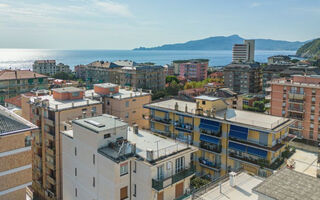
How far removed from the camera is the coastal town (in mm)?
21047

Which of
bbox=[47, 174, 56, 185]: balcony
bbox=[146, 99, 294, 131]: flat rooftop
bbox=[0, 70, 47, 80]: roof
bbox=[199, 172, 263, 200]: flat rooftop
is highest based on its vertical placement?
bbox=[0, 70, 47, 80]: roof

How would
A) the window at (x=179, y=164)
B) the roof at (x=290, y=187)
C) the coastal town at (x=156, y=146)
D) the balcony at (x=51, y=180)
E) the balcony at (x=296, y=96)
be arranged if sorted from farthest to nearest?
1. the balcony at (x=296, y=96)
2. the balcony at (x=51, y=180)
3. the window at (x=179, y=164)
4. the coastal town at (x=156, y=146)
5. the roof at (x=290, y=187)

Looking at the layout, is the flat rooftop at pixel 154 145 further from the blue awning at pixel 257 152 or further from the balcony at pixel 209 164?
the balcony at pixel 209 164

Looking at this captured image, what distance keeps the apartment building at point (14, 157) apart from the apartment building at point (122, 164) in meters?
4.93

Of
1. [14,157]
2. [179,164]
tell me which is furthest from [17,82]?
[179,164]

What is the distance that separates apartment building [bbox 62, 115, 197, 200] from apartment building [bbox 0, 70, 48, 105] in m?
58.0

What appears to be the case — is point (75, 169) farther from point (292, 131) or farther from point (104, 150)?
point (292, 131)

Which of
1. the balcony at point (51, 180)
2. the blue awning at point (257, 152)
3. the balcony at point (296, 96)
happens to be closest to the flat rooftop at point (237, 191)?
the blue awning at point (257, 152)

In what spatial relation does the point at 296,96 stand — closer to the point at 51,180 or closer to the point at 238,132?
the point at 238,132

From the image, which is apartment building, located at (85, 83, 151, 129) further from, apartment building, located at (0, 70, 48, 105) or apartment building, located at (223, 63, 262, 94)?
apartment building, located at (223, 63, 262, 94)

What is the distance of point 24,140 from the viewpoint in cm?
2138

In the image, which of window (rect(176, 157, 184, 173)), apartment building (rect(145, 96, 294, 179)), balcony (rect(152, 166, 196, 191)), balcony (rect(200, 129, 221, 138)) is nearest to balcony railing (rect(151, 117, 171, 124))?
apartment building (rect(145, 96, 294, 179))

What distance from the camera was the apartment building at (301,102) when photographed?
58156 millimetres

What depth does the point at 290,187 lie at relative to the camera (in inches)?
653
